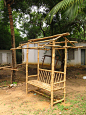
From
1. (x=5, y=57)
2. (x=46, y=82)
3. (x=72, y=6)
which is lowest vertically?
(x=46, y=82)

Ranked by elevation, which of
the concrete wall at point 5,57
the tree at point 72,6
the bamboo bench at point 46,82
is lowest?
the bamboo bench at point 46,82

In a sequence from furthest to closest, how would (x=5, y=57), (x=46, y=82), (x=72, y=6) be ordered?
(x=5, y=57), (x=72, y=6), (x=46, y=82)

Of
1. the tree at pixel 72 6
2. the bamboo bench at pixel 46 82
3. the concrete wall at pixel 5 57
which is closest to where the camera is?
the bamboo bench at pixel 46 82

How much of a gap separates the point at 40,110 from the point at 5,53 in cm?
1343

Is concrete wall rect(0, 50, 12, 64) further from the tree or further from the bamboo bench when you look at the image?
the tree

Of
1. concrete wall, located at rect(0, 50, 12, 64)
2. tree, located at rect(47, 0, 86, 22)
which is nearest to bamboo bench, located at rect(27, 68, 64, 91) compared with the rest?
tree, located at rect(47, 0, 86, 22)

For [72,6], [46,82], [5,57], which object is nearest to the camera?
[46,82]

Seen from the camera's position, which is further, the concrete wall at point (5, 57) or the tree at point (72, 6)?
the concrete wall at point (5, 57)

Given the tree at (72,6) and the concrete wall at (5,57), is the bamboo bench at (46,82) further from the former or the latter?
the concrete wall at (5,57)

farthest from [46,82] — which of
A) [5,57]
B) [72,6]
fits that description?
[5,57]

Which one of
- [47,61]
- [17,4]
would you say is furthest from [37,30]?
[17,4]

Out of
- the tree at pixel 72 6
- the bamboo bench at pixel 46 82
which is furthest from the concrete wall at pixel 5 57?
the tree at pixel 72 6

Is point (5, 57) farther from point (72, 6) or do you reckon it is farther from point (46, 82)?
point (72, 6)

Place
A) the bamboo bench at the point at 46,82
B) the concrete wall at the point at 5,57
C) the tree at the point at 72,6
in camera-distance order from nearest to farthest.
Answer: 1. the bamboo bench at the point at 46,82
2. the tree at the point at 72,6
3. the concrete wall at the point at 5,57
